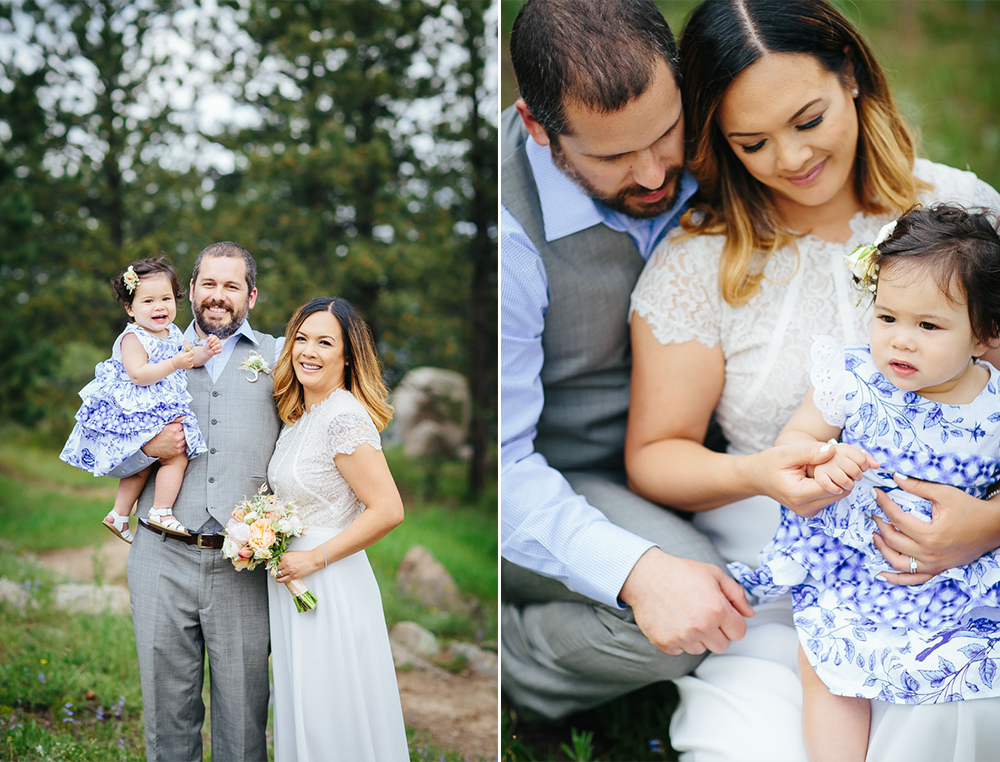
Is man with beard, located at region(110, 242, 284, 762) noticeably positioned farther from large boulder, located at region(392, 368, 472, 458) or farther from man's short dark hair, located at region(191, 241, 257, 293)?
large boulder, located at region(392, 368, 472, 458)

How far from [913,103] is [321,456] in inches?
112

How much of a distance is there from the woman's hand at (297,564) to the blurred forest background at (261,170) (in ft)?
4.58

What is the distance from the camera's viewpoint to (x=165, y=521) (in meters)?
2.25

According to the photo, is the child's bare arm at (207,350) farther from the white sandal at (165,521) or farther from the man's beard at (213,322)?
the white sandal at (165,521)

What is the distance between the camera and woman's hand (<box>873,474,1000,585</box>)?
2.28m

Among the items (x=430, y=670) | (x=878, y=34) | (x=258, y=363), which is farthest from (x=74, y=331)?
(x=878, y=34)

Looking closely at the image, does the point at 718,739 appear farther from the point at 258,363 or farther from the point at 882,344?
the point at 258,363

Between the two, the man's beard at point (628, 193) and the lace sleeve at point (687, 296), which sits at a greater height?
the man's beard at point (628, 193)

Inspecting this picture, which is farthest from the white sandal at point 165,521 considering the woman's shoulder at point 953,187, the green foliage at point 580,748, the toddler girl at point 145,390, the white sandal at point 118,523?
the woman's shoulder at point 953,187

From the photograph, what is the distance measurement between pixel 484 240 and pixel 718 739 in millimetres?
4785

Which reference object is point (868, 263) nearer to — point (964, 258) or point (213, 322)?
point (964, 258)

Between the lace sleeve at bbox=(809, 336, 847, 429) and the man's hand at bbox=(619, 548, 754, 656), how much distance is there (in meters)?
0.64

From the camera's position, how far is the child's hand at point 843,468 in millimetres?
2219

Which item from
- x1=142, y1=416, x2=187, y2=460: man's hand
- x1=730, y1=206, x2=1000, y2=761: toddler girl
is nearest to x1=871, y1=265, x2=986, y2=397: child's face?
x1=730, y1=206, x2=1000, y2=761: toddler girl
